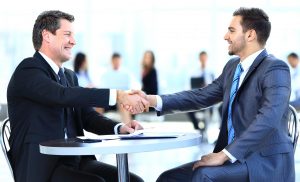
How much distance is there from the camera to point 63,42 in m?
3.14

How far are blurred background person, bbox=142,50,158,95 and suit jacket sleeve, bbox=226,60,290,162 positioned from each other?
21.7 feet

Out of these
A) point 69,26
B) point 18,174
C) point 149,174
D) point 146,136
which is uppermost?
point 69,26

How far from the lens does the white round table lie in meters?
2.40

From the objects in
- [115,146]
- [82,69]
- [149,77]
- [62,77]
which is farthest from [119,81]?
[115,146]

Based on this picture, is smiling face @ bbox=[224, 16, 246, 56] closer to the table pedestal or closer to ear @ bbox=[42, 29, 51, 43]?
the table pedestal

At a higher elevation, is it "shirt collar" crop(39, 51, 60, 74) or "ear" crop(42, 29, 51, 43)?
"ear" crop(42, 29, 51, 43)

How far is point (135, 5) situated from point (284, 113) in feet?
35.0

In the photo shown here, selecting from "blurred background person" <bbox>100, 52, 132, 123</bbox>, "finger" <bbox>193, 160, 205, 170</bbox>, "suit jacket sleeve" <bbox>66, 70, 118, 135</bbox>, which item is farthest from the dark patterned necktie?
"blurred background person" <bbox>100, 52, 132, 123</bbox>

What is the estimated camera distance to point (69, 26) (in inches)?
126

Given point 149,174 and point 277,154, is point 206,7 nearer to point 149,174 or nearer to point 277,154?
point 149,174

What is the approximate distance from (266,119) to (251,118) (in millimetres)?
153

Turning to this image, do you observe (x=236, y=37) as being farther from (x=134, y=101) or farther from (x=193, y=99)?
(x=134, y=101)

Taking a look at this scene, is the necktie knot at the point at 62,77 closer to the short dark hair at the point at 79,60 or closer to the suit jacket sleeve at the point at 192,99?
the suit jacket sleeve at the point at 192,99

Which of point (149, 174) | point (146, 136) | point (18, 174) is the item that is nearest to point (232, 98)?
point (146, 136)
